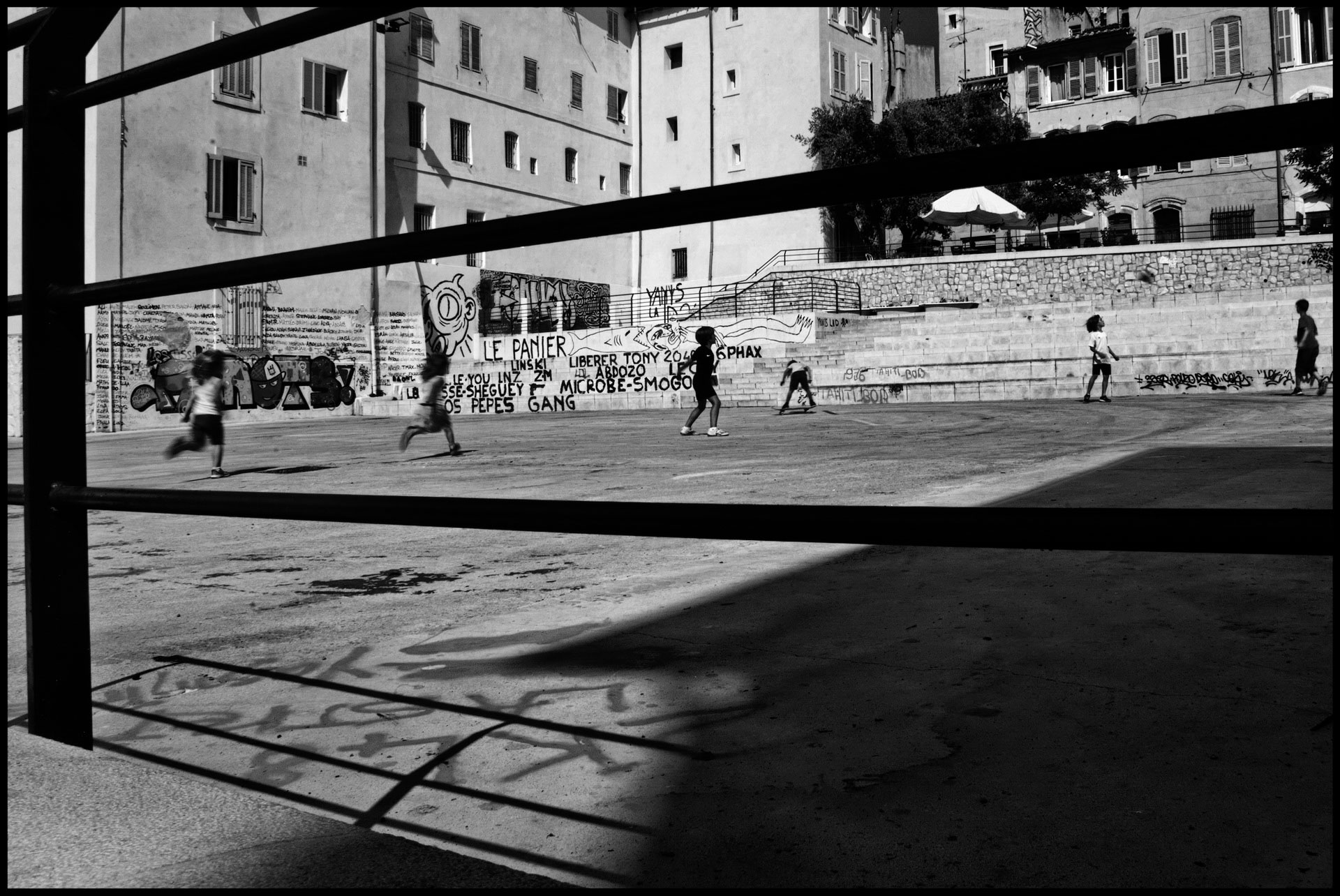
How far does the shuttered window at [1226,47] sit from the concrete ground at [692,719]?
3948 centimetres

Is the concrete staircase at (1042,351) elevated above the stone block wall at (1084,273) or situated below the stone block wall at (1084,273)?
below

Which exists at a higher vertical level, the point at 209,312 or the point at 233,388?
the point at 209,312

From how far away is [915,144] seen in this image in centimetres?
3894

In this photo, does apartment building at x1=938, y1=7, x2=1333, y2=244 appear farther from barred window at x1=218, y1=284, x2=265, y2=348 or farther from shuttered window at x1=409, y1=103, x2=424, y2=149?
barred window at x1=218, y1=284, x2=265, y2=348

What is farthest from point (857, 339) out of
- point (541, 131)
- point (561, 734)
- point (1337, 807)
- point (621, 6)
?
point (1337, 807)

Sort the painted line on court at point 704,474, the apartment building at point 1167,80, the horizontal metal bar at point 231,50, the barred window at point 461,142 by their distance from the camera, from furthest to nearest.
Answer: the apartment building at point 1167,80 < the barred window at point 461,142 < the painted line on court at point 704,474 < the horizontal metal bar at point 231,50

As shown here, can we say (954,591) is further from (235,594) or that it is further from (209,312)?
(209,312)

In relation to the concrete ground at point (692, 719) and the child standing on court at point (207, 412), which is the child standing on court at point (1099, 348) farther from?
the child standing on court at point (207, 412)

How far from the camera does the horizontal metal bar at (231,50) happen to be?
145 cm

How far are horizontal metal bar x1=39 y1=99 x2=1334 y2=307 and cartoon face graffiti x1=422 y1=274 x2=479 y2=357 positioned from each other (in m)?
33.5

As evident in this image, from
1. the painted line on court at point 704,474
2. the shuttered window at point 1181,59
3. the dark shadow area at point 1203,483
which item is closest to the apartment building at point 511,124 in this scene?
the shuttered window at point 1181,59

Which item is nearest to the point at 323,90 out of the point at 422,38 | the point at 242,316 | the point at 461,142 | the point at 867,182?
the point at 422,38

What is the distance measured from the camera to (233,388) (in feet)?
96.8

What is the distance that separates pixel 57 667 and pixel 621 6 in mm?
44172
